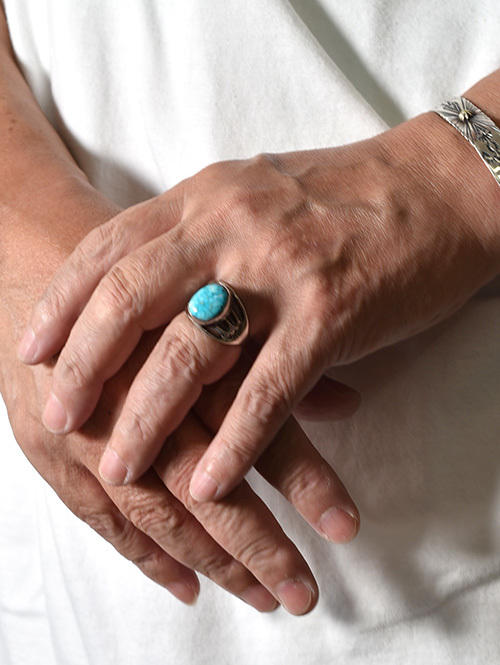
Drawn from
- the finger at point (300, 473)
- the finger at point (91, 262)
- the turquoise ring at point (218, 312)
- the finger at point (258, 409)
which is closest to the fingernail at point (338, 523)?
the finger at point (300, 473)

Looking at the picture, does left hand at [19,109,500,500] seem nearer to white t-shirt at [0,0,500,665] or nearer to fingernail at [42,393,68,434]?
fingernail at [42,393,68,434]

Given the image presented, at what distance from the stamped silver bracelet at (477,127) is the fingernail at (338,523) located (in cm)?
40

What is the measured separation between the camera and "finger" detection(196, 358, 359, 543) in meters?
0.69

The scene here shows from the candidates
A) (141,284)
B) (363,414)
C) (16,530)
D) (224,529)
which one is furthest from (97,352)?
(16,530)

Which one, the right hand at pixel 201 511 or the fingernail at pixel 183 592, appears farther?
the fingernail at pixel 183 592

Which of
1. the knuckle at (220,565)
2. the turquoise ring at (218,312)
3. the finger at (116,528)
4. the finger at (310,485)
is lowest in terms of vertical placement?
the finger at (116,528)

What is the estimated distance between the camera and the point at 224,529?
27.1 inches

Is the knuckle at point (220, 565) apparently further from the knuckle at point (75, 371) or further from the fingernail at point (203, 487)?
the knuckle at point (75, 371)

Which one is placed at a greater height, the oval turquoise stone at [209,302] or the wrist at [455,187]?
the wrist at [455,187]

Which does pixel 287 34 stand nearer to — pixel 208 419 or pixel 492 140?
pixel 492 140

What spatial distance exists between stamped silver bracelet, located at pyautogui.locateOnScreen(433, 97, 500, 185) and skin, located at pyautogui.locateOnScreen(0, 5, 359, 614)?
1.00 ft

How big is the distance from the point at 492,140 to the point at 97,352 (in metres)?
0.49

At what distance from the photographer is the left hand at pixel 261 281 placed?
2.17 ft

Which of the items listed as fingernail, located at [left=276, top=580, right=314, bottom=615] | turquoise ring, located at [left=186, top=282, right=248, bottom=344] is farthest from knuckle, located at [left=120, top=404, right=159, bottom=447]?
fingernail, located at [left=276, top=580, right=314, bottom=615]
